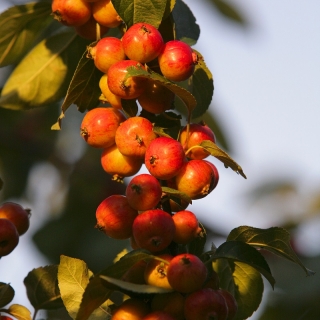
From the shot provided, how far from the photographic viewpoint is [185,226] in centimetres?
146

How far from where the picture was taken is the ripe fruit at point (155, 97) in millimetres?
1606

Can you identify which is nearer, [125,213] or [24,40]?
[125,213]

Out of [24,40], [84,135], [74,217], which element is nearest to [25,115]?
[74,217]

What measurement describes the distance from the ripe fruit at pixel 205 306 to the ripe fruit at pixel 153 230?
0.42ft

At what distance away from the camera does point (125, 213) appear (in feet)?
4.92

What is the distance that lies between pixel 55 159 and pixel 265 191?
140cm

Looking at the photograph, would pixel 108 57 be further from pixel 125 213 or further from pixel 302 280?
pixel 302 280

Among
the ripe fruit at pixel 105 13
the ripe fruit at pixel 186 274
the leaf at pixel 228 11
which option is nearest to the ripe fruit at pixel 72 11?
the ripe fruit at pixel 105 13

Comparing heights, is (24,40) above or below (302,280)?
above

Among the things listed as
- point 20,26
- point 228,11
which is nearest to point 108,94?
point 20,26

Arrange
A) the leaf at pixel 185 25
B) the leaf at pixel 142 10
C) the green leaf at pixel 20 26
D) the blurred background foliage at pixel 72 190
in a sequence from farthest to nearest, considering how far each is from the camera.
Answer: the blurred background foliage at pixel 72 190
the green leaf at pixel 20 26
the leaf at pixel 185 25
the leaf at pixel 142 10

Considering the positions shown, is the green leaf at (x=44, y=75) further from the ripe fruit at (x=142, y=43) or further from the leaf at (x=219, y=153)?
the leaf at (x=219, y=153)

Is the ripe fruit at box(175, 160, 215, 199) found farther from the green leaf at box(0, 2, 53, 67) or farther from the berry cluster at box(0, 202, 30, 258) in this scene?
the green leaf at box(0, 2, 53, 67)

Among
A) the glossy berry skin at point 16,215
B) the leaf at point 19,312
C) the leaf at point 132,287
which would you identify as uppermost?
the leaf at point 132,287
